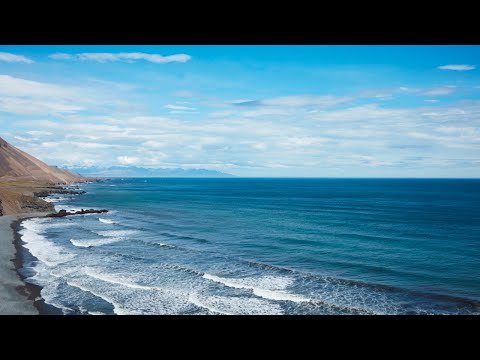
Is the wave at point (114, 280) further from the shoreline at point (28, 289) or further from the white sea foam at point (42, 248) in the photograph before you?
the white sea foam at point (42, 248)

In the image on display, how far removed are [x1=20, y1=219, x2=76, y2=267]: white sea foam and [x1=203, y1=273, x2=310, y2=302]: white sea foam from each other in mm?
10727

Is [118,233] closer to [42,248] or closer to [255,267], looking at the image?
[42,248]

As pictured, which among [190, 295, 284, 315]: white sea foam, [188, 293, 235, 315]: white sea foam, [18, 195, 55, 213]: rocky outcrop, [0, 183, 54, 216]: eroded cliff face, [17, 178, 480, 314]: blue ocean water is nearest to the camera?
[188, 293, 235, 315]: white sea foam

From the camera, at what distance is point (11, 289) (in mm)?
18688

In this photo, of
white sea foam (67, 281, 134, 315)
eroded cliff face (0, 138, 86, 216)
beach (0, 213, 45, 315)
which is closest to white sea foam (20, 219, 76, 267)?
beach (0, 213, 45, 315)

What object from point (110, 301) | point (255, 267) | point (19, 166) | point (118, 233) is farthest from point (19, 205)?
point (19, 166)

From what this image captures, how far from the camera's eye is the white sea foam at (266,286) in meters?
17.8

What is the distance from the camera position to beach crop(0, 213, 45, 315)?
51.8 feet

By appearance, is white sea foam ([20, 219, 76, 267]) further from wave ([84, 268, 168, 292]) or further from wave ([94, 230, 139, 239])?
wave ([94, 230, 139, 239])

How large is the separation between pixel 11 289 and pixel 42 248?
1134 cm

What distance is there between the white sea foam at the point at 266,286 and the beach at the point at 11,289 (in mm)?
8787
